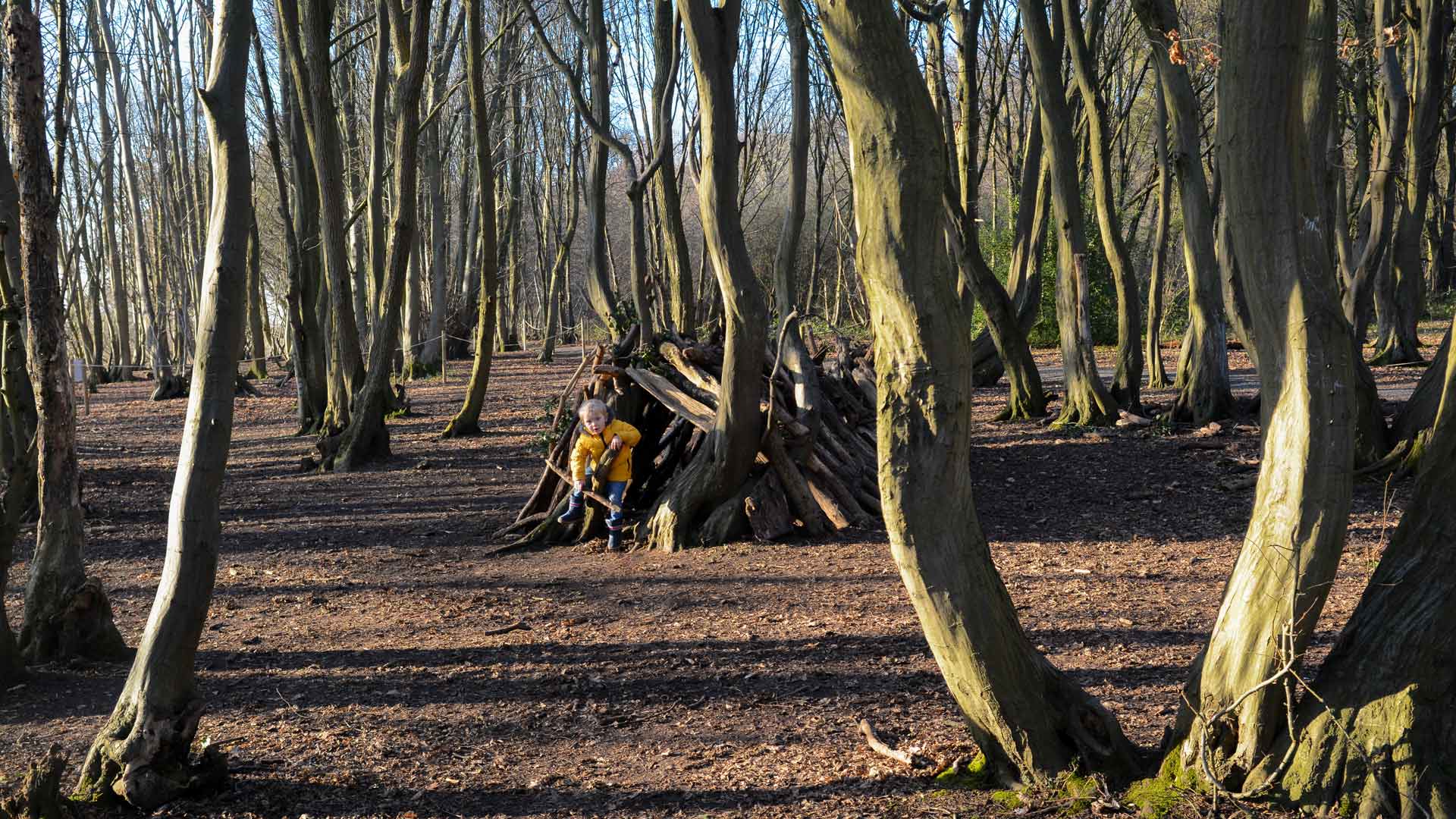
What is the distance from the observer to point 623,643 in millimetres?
5496

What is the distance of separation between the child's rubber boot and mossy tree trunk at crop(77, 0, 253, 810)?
407 cm

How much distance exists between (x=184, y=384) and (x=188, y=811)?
19885 millimetres

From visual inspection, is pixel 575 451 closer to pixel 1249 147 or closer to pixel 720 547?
pixel 720 547

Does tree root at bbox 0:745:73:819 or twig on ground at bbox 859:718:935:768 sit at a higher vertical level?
tree root at bbox 0:745:73:819

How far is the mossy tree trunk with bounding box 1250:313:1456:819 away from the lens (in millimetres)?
2914

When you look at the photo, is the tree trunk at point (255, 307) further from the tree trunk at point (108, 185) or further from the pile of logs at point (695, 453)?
the pile of logs at point (695, 453)

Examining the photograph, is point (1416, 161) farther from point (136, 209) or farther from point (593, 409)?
point (136, 209)

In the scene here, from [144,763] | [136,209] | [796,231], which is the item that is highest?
[136,209]

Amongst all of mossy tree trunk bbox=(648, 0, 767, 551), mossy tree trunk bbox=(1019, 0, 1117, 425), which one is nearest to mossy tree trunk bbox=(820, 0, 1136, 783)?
mossy tree trunk bbox=(648, 0, 767, 551)

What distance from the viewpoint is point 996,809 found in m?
3.32

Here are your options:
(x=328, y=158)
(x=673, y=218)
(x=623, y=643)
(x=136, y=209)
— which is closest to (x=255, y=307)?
(x=136, y=209)

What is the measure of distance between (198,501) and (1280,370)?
352 centimetres

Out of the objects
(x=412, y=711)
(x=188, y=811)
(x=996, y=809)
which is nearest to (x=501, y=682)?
(x=412, y=711)

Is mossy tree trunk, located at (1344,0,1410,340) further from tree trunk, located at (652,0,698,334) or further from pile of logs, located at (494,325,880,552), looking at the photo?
tree trunk, located at (652,0,698,334)
